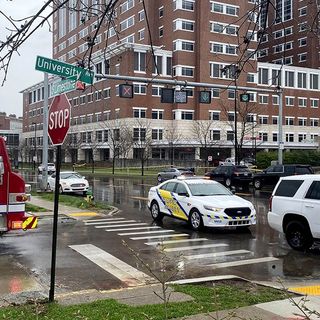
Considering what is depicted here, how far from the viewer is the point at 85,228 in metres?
15.0

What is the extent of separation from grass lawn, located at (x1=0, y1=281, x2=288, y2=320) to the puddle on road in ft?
4.62

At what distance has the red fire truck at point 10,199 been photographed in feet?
32.6

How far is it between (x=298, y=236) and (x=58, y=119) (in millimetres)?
6927

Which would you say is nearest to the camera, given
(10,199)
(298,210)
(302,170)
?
(10,199)

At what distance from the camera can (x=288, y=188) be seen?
11.7m

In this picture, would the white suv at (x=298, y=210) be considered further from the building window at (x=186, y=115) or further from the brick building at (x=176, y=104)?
the building window at (x=186, y=115)

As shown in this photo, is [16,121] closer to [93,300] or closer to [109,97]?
[109,97]

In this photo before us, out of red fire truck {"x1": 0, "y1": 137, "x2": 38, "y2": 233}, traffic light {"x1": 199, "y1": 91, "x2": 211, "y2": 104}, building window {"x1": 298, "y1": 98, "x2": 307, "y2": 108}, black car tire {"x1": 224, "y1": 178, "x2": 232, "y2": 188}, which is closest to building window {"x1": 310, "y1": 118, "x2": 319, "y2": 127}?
building window {"x1": 298, "y1": 98, "x2": 307, "y2": 108}

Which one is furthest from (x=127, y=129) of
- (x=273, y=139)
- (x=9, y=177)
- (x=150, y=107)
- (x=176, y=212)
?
(x=9, y=177)

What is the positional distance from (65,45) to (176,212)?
89254mm

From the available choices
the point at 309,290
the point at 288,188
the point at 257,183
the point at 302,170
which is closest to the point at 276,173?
the point at 302,170

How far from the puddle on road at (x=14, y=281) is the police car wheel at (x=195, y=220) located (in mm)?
6124

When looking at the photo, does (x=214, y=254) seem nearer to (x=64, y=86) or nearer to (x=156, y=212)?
(x=64, y=86)

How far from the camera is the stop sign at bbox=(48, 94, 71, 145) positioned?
6.63 meters
